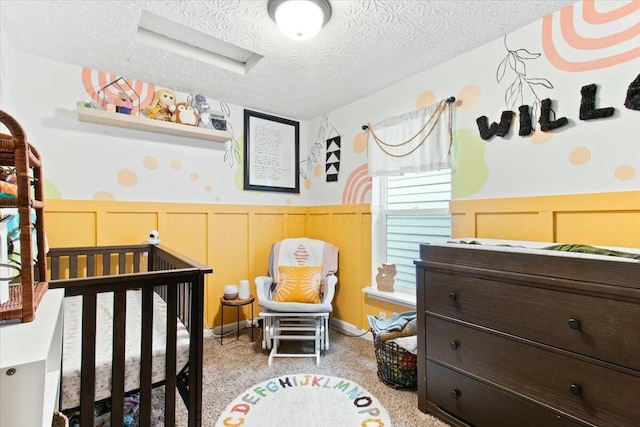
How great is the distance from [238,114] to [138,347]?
2.35 metres

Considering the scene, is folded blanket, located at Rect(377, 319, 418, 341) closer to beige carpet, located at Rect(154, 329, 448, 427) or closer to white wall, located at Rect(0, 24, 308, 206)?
beige carpet, located at Rect(154, 329, 448, 427)

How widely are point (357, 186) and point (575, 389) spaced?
83.5 inches

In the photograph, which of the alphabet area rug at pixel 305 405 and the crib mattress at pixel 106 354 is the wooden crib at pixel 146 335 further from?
the alphabet area rug at pixel 305 405

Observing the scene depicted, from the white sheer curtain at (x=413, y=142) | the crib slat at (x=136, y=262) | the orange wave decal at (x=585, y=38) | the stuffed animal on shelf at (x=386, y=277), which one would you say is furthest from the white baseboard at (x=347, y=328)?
the orange wave decal at (x=585, y=38)

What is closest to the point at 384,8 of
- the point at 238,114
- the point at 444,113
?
the point at 444,113

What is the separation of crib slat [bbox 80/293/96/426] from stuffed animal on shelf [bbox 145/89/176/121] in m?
1.81

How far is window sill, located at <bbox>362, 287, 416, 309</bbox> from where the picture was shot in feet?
7.99

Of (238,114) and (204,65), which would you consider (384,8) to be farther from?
(238,114)

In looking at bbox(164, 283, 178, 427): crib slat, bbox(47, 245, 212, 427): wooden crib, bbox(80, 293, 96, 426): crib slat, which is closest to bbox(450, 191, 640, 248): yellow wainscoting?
bbox(47, 245, 212, 427): wooden crib

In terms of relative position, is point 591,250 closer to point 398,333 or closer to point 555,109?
point 555,109

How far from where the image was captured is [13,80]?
2.13m

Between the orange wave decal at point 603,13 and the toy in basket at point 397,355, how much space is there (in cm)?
198

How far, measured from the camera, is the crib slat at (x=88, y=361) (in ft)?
3.99

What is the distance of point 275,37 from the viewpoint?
6.38 ft
